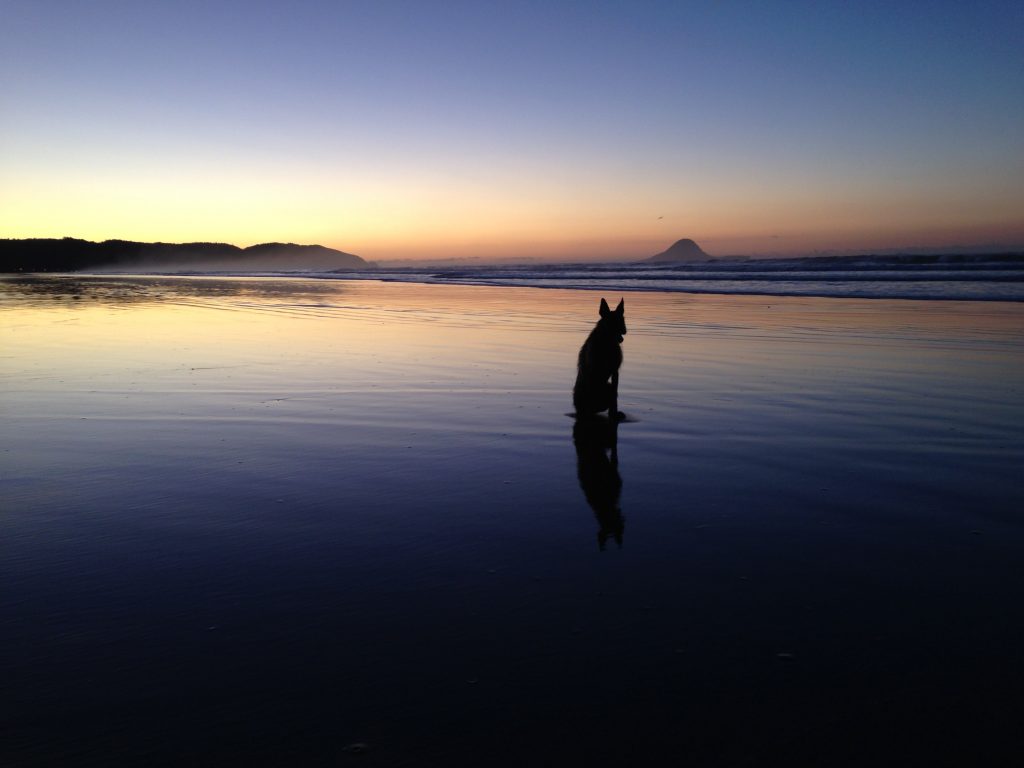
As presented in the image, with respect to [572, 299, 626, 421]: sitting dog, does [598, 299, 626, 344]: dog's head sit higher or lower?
higher

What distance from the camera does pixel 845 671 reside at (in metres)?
2.25

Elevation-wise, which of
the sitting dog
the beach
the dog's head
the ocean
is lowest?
the beach

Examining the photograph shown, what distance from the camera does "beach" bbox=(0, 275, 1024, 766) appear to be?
1.98 metres

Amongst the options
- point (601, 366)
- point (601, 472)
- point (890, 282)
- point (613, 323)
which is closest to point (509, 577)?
point (601, 472)

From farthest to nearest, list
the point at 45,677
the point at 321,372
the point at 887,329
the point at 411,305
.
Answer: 1. the point at 411,305
2. the point at 887,329
3. the point at 321,372
4. the point at 45,677

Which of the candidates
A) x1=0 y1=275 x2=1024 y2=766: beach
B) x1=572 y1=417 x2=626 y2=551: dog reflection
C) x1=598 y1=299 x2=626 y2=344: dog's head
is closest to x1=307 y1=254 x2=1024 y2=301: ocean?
x1=0 y1=275 x2=1024 y2=766: beach

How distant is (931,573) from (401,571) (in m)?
2.38

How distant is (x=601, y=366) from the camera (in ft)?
21.2

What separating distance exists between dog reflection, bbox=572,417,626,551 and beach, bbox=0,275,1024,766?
28 millimetres

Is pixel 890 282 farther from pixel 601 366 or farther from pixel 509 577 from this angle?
pixel 509 577

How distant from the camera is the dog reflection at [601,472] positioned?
3.65m

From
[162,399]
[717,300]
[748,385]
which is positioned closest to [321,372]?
[162,399]

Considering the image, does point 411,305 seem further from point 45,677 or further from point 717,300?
point 45,677

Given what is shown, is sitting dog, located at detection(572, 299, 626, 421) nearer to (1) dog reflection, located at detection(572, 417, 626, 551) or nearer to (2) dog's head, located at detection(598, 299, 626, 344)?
(2) dog's head, located at detection(598, 299, 626, 344)
